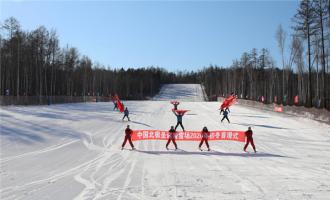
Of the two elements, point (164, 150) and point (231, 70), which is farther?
point (231, 70)

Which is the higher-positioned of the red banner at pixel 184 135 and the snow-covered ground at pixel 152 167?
the red banner at pixel 184 135

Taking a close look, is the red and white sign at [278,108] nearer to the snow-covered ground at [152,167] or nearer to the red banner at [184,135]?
the snow-covered ground at [152,167]

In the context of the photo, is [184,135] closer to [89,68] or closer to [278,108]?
[278,108]

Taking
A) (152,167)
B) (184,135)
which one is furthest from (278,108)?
(152,167)

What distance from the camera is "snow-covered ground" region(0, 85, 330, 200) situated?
12.1 metres

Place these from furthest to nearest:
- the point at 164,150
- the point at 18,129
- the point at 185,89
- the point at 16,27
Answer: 1. the point at 185,89
2. the point at 16,27
3. the point at 18,129
4. the point at 164,150

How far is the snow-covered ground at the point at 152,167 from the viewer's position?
12.1m

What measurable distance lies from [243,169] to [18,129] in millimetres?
19780

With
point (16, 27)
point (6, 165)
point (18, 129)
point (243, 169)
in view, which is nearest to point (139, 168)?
point (243, 169)

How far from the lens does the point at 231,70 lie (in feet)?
421

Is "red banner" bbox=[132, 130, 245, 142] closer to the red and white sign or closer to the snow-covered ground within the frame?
the snow-covered ground

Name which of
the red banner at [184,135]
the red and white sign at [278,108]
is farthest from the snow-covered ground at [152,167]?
the red and white sign at [278,108]

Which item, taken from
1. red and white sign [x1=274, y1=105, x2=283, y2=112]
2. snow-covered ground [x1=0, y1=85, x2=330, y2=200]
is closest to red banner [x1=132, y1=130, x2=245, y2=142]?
snow-covered ground [x1=0, y1=85, x2=330, y2=200]

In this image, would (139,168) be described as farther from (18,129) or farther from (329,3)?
(329,3)
